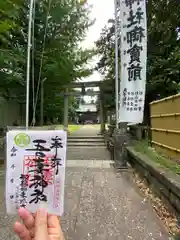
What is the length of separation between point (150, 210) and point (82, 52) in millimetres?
11843

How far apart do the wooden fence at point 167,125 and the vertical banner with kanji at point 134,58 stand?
2.39 ft

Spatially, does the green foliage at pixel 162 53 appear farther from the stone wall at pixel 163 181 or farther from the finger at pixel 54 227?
the finger at pixel 54 227

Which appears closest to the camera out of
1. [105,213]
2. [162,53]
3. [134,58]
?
[105,213]

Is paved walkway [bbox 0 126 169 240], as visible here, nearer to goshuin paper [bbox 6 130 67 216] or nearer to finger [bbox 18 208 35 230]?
goshuin paper [bbox 6 130 67 216]

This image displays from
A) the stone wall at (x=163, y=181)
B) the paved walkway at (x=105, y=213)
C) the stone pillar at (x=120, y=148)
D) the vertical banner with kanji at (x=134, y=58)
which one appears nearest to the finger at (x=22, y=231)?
the paved walkway at (x=105, y=213)

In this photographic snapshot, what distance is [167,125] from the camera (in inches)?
305

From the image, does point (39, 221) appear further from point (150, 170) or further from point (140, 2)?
point (140, 2)

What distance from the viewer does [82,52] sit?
1536 centimetres

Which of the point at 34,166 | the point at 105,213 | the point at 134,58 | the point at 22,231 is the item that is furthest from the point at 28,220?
the point at 134,58

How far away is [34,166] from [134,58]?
615cm

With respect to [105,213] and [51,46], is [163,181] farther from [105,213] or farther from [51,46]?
[51,46]

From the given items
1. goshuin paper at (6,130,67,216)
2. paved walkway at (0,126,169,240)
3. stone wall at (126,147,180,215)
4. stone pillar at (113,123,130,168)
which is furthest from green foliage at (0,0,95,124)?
goshuin paper at (6,130,67,216)

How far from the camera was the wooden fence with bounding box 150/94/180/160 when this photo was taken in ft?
22.5

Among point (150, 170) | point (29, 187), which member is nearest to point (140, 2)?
point (150, 170)
